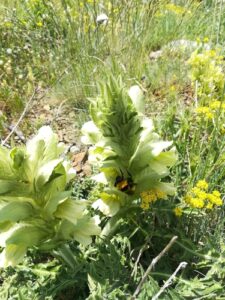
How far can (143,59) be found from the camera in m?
3.66

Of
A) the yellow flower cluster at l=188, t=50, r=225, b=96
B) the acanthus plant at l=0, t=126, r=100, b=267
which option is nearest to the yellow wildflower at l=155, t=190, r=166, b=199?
the acanthus plant at l=0, t=126, r=100, b=267

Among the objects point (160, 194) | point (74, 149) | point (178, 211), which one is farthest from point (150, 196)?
point (74, 149)

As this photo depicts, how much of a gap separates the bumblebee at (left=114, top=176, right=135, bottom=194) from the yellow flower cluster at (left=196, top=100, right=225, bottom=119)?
0.70 m

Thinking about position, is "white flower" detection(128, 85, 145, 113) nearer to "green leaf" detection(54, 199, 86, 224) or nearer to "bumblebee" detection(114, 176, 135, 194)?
"bumblebee" detection(114, 176, 135, 194)

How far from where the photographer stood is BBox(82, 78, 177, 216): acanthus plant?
5.83 ft

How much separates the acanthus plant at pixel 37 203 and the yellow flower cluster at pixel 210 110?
0.94m

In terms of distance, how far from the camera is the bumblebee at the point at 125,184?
195 centimetres

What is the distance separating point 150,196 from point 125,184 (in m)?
0.12

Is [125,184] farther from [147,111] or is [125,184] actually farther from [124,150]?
[147,111]

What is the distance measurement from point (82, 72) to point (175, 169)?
1449 millimetres

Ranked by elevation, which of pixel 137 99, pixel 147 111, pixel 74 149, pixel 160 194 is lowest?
pixel 74 149

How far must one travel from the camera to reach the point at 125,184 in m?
1.95

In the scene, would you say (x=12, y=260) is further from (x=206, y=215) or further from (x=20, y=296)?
(x=206, y=215)

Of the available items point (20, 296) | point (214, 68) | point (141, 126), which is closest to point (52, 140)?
point (141, 126)
